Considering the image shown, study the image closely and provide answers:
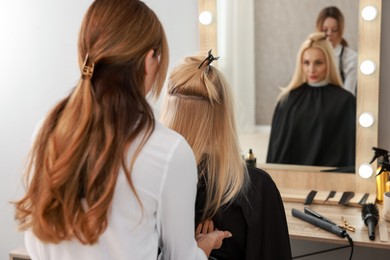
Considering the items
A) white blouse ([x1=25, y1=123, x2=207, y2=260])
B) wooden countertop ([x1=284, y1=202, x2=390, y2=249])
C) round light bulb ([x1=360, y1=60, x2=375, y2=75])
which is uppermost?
round light bulb ([x1=360, y1=60, x2=375, y2=75])

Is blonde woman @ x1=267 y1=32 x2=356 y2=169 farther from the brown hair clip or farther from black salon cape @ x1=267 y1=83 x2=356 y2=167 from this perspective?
the brown hair clip

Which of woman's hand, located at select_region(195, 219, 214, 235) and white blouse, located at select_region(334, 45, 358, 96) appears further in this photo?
white blouse, located at select_region(334, 45, 358, 96)

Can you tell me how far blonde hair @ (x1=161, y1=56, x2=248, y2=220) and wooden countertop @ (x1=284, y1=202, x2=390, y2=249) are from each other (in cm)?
44

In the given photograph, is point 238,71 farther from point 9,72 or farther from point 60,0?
point 9,72

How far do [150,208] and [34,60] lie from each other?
5.51ft

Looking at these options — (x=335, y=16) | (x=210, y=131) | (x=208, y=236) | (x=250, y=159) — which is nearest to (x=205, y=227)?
(x=208, y=236)

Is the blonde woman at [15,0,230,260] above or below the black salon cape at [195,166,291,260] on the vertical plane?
above

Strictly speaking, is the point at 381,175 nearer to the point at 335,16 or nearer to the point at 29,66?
the point at 335,16

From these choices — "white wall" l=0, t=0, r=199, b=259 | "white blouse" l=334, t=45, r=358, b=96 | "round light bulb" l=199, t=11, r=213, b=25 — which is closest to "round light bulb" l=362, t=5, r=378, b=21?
"white blouse" l=334, t=45, r=358, b=96

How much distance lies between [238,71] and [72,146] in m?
1.25

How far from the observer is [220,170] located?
1217 millimetres

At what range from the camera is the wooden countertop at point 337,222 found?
1511 mm

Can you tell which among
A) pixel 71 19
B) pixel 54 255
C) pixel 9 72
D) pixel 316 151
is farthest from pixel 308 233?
A: pixel 9 72

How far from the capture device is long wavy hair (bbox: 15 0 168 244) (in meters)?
0.83
